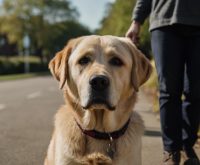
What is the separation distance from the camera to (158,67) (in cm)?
545

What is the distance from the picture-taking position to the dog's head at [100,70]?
407 cm

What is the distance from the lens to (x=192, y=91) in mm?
5391

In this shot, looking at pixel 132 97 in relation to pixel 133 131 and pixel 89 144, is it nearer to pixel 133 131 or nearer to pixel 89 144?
pixel 133 131

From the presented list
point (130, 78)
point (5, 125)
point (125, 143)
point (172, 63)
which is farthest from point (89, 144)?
point (5, 125)

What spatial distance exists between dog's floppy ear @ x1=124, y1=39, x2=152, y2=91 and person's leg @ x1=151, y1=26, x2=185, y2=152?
2.66 ft

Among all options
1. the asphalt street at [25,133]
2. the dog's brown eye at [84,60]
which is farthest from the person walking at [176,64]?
the asphalt street at [25,133]

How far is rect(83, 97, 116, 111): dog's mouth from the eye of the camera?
4086 mm

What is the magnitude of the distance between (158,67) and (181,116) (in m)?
0.60

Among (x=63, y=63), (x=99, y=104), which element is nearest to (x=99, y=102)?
(x=99, y=104)

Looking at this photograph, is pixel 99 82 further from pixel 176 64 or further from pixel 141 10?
pixel 141 10

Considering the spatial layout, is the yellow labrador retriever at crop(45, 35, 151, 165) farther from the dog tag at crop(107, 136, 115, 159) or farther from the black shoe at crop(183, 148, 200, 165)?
the black shoe at crop(183, 148, 200, 165)

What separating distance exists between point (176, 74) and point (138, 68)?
100cm

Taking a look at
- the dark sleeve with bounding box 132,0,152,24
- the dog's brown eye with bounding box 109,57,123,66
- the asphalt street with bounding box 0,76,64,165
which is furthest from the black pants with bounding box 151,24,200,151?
the asphalt street with bounding box 0,76,64,165

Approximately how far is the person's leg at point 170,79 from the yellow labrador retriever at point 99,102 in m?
0.83
